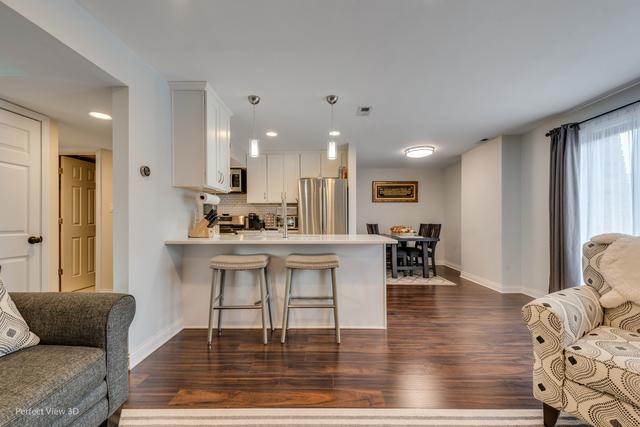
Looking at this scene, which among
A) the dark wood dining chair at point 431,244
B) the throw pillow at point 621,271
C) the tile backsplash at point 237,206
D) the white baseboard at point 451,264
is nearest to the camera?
the throw pillow at point 621,271

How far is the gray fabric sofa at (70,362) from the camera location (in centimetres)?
100

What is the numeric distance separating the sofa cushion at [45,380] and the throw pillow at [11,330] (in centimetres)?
3

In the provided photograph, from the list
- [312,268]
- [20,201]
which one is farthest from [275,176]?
[20,201]

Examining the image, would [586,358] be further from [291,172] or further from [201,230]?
[291,172]

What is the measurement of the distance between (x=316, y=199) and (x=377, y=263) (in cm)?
211

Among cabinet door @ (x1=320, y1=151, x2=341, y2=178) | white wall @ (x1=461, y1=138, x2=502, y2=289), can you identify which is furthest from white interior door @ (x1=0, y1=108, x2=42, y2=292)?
white wall @ (x1=461, y1=138, x2=502, y2=289)

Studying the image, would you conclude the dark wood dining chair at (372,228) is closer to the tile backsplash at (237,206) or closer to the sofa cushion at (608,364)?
the tile backsplash at (237,206)

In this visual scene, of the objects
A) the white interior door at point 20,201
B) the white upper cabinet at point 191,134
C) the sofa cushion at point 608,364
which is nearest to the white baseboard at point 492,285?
the sofa cushion at point 608,364

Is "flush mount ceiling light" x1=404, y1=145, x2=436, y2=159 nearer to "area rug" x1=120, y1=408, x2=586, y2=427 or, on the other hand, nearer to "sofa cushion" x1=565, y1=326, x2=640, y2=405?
"sofa cushion" x1=565, y1=326, x2=640, y2=405

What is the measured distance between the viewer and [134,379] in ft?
6.11

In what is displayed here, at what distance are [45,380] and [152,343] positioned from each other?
1311 millimetres

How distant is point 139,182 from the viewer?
6.91 feet

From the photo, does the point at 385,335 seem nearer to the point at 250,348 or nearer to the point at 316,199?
the point at 250,348

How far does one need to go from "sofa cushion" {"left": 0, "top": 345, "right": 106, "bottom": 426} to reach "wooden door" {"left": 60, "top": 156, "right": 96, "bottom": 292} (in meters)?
3.34
